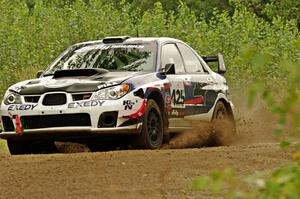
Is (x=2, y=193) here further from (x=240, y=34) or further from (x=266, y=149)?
(x=240, y=34)

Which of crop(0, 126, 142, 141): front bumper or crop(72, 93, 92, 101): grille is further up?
crop(72, 93, 92, 101): grille

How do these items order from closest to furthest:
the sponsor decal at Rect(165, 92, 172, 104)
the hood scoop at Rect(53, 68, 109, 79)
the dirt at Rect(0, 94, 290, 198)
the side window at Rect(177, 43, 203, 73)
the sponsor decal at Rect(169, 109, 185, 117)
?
1. the dirt at Rect(0, 94, 290, 198)
2. the hood scoop at Rect(53, 68, 109, 79)
3. the sponsor decal at Rect(165, 92, 172, 104)
4. the sponsor decal at Rect(169, 109, 185, 117)
5. the side window at Rect(177, 43, 203, 73)

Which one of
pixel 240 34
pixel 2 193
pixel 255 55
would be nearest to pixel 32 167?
pixel 2 193

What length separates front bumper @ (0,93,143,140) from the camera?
10492 millimetres

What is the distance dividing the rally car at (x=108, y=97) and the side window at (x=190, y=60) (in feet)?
0.16

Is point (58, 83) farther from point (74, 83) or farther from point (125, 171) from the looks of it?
point (125, 171)

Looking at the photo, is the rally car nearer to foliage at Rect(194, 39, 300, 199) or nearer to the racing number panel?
the racing number panel

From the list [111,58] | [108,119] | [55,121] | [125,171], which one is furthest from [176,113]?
[125,171]

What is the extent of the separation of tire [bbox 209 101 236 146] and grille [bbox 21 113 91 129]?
9.43 feet

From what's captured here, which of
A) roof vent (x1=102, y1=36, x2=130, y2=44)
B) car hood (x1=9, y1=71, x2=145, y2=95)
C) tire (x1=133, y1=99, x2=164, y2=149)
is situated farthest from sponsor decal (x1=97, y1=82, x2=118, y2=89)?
roof vent (x1=102, y1=36, x2=130, y2=44)

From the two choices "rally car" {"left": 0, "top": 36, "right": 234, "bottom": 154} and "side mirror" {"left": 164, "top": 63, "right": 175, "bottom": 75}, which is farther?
"side mirror" {"left": 164, "top": 63, "right": 175, "bottom": 75}

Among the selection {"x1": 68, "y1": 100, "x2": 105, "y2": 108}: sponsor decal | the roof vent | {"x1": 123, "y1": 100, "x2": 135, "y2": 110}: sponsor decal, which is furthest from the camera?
the roof vent

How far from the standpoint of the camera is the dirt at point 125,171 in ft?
24.5

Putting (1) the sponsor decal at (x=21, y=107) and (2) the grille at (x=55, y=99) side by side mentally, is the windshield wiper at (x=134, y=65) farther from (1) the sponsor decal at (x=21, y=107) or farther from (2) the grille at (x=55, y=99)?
(1) the sponsor decal at (x=21, y=107)
